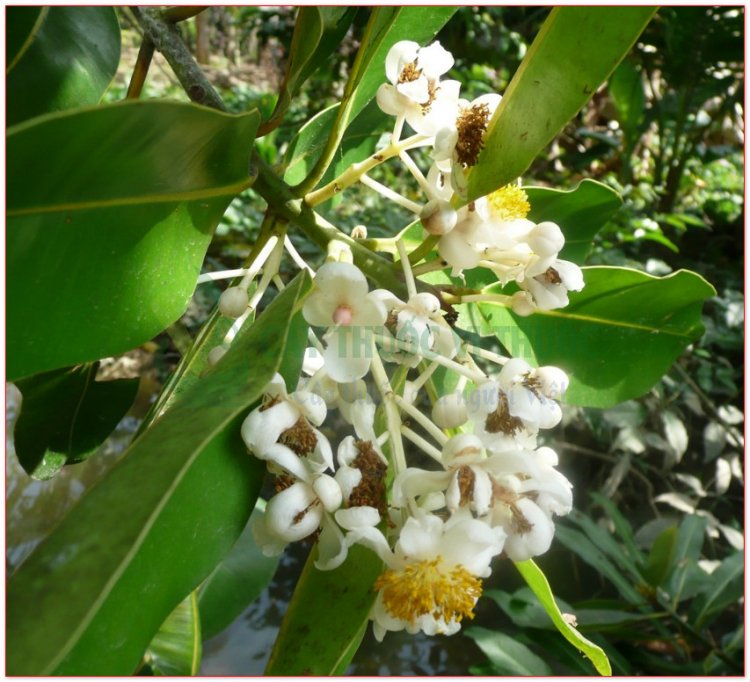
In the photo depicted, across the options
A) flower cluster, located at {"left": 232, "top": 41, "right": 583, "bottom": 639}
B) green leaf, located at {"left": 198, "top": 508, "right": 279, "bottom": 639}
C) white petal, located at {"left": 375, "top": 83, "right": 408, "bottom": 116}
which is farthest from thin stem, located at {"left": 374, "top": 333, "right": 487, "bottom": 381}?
green leaf, located at {"left": 198, "top": 508, "right": 279, "bottom": 639}

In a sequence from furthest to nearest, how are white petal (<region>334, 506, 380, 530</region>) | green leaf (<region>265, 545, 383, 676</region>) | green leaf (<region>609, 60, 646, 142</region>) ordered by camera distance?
green leaf (<region>609, 60, 646, 142</region>)
green leaf (<region>265, 545, 383, 676</region>)
white petal (<region>334, 506, 380, 530</region>)

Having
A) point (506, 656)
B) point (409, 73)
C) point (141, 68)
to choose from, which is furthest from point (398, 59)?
point (506, 656)

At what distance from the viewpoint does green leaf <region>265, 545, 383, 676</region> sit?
57 cm

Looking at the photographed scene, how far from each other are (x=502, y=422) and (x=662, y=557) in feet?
4.43

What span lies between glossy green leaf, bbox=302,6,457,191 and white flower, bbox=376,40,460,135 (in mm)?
21

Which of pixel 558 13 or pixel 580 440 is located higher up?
pixel 558 13

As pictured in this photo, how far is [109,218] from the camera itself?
0.46 metres

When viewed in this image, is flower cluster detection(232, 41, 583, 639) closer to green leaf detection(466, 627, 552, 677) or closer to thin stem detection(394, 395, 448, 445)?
thin stem detection(394, 395, 448, 445)

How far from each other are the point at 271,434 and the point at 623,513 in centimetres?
203

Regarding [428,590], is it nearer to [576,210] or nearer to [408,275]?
[408,275]

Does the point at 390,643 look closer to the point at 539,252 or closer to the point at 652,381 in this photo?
the point at 652,381

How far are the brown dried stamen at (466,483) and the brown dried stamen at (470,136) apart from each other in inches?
8.5

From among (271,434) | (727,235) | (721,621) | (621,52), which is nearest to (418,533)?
(271,434)

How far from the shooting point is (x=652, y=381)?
78 cm
